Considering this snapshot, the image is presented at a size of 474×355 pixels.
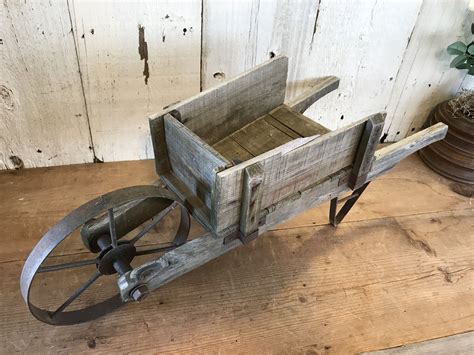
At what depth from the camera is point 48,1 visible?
3.76 feet

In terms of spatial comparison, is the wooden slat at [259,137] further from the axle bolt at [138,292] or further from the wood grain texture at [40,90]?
the wood grain texture at [40,90]

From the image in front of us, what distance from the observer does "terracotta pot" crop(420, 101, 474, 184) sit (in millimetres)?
1513

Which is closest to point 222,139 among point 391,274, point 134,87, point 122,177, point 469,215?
point 134,87

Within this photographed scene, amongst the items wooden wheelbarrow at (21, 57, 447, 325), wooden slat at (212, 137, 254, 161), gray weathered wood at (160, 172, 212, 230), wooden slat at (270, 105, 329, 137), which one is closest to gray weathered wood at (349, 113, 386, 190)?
wooden wheelbarrow at (21, 57, 447, 325)

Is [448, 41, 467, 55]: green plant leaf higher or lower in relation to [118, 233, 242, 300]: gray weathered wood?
higher

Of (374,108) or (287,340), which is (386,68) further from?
(287,340)

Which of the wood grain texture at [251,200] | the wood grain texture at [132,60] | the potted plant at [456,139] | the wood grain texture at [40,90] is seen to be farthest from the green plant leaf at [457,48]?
→ the wood grain texture at [40,90]

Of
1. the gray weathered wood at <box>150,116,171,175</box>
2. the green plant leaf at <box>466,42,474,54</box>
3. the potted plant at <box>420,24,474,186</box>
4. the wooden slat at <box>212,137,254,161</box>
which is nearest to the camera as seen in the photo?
the gray weathered wood at <box>150,116,171,175</box>

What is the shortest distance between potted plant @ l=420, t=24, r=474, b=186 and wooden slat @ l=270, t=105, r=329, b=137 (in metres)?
0.61

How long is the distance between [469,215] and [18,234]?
1432 millimetres

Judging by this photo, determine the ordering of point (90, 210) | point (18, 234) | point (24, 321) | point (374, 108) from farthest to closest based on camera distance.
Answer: point (374, 108), point (18, 234), point (24, 321), point (90, 210)

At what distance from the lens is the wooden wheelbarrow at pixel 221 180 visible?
2.89ft

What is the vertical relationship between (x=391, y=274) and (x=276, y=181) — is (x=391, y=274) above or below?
below

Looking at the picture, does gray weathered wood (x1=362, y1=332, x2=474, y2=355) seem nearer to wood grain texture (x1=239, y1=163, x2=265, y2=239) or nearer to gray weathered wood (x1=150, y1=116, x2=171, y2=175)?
wood grain texture (x1=239, y1=163, x2=265, y2=239)
